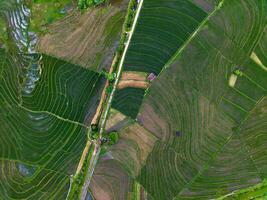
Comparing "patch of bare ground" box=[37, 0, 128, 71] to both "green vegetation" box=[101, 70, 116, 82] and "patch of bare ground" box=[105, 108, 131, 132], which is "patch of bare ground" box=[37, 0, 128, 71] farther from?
"patch of bare ground" box=[105, 108, 131, 132]

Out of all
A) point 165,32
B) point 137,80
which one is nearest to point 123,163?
point 137,80

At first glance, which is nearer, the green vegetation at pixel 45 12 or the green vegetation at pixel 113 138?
the green vegetation at pixel 113 138

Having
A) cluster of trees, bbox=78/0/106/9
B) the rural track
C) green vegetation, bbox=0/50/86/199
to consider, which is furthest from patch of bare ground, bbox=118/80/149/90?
cluster of trees, bbox=78/0/106/9

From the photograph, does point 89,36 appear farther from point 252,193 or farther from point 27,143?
point 252,193

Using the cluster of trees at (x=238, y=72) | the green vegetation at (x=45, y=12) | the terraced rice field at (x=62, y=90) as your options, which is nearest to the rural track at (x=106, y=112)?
the terraced rice field at (x=62, y=90)

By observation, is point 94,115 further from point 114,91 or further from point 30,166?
point 30,166

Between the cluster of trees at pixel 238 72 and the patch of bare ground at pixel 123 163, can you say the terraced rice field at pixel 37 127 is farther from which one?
the cluster of trees at pixel 238 72

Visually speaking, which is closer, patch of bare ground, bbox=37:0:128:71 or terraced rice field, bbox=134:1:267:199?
terraced rice field, bbox=134:1:267:199
